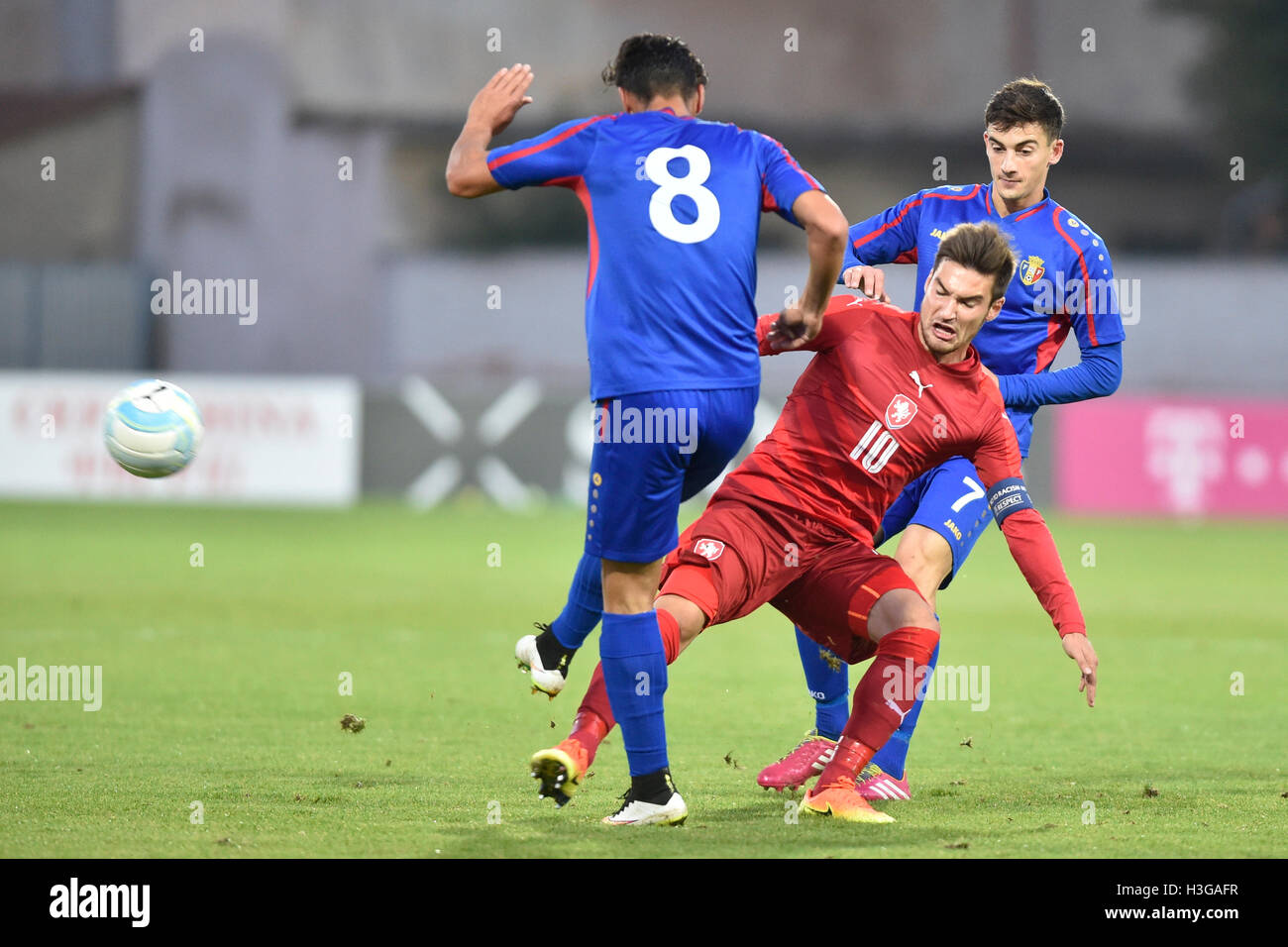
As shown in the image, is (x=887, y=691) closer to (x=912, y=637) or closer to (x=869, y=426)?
(x=912, y=637)

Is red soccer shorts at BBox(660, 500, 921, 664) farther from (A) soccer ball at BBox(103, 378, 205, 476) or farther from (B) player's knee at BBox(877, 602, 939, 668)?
(A) soccer ball at BBox(103, 378, 205, 476)

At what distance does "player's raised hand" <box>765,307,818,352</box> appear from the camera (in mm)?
4809

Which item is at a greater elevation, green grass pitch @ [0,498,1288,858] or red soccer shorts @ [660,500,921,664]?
red soccer shorts @ [660,500,921,664]

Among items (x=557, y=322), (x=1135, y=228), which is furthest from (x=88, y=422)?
(x=1135, y=228)

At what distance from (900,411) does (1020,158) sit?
1.28 meters

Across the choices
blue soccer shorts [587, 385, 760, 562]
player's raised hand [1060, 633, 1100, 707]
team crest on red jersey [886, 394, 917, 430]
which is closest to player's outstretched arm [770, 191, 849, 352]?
blue soccer shorts [587, 385, 760, 562]

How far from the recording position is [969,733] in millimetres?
6844

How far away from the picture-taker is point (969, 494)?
5.77 m

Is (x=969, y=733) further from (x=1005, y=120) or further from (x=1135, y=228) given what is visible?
(x=1135, y=228)

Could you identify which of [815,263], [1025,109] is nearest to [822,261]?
[815,263]

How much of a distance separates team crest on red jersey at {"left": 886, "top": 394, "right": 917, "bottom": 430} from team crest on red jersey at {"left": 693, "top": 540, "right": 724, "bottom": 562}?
2.26ft

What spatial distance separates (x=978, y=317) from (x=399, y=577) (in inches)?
313
